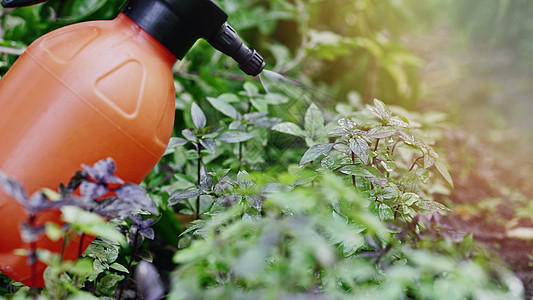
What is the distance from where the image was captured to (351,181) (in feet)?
2.71

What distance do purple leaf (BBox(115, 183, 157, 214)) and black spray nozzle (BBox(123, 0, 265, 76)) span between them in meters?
0.30

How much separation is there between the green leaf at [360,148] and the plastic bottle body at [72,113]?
36 cm

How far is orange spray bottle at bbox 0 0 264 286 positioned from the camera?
686 mm

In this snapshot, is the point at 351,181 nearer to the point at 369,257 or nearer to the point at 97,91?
the point at 369,257

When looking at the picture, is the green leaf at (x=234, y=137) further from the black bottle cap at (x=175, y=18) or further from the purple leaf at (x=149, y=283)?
the purple leaf at (x=149, y=283)

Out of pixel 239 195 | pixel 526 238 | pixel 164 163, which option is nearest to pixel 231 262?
pixel 239 195

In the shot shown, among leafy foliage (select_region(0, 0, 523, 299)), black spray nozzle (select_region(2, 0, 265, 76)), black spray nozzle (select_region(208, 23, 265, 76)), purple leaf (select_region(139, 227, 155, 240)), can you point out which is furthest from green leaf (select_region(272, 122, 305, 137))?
purple leaf (select_region(139, 227, 155, 240))

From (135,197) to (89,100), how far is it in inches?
8.3

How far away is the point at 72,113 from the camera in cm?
69

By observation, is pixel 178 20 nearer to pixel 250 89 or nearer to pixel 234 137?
pixel 234 137

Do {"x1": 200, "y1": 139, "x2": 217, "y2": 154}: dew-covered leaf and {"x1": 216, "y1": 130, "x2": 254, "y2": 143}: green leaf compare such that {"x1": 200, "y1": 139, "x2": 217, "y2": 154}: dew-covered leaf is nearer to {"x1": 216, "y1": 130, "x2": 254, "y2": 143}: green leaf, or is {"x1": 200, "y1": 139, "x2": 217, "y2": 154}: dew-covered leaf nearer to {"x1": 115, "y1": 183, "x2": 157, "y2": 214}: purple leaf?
{"x1": 216, "y1": 130, "x2": 254, "y2": 143}: green leaf

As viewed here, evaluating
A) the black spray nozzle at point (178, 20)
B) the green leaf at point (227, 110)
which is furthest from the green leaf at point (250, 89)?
the black spray nozzle at point (178, 20)

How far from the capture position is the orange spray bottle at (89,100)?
0.69 metres

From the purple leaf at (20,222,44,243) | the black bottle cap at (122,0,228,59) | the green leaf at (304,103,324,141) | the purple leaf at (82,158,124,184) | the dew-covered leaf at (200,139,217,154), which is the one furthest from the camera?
the green leaf at (304,103,324,141)
